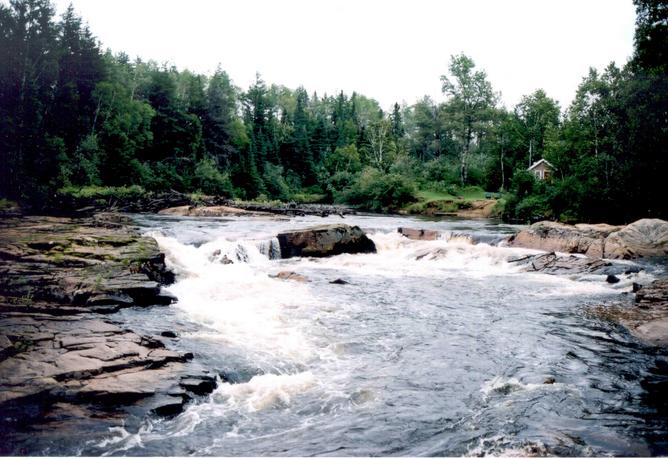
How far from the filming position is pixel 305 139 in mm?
68812

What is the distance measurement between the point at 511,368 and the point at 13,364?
22.1 ft

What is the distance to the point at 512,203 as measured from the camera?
35250mm

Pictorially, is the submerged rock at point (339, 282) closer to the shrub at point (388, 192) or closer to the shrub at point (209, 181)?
the shrub at point (388, 192)

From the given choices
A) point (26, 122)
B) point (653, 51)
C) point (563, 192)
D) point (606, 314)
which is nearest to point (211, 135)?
point (26, 122)

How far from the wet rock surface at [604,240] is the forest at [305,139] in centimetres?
593

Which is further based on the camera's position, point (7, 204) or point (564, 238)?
point (7, 204)

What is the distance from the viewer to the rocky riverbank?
193 inches

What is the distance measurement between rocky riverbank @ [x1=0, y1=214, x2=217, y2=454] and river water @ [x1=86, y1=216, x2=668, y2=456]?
404 mm

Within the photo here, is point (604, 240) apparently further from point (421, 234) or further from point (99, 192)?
point (99, 192)

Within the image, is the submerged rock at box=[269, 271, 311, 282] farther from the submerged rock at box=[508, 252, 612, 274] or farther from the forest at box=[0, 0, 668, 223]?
the forest at box=[0, 0, 668, 223]

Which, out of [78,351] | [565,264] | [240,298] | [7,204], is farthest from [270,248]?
[78,351]

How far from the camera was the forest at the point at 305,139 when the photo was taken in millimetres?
22062

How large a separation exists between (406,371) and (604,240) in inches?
552

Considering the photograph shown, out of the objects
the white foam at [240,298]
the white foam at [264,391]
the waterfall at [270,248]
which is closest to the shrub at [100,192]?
the white foam at [240,298]
